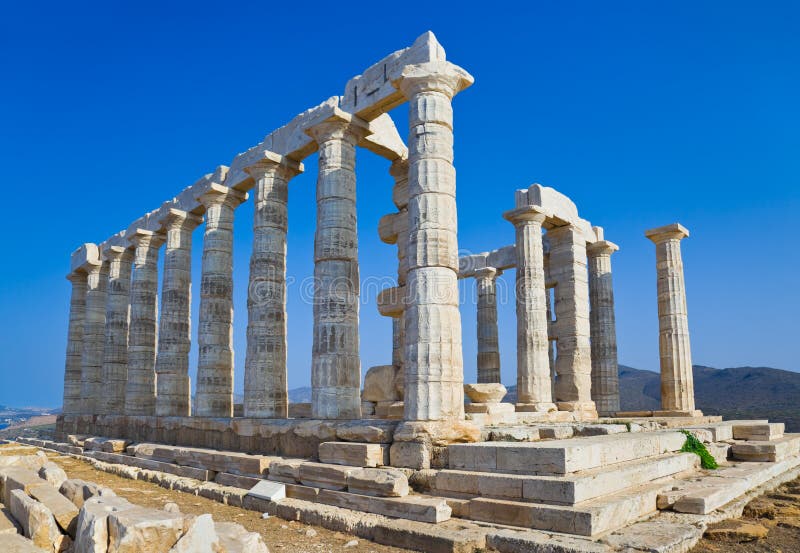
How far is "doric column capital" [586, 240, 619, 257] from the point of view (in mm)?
24641

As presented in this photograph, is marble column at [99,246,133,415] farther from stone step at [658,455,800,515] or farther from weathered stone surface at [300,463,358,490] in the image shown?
stone step at [658,455,800,515]

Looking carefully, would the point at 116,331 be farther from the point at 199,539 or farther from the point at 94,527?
the point at 199,539

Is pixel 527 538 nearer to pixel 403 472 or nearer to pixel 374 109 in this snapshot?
pixel 403 472

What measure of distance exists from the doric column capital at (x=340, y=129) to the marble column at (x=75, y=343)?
66.9 ft

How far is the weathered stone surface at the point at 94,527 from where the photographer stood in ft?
20.2

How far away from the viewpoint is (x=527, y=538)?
7766mm

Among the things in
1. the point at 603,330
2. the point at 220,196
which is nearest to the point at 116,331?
the point at 220,196

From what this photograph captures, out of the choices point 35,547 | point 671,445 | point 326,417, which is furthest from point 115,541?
point 671,445

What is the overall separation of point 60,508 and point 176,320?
49.8ft

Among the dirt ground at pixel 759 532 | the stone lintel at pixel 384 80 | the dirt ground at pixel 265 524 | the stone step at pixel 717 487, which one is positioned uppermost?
the stone lintel at pixel 384 80

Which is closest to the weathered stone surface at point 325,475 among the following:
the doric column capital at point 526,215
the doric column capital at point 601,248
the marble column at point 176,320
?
the marble column at point 176,320

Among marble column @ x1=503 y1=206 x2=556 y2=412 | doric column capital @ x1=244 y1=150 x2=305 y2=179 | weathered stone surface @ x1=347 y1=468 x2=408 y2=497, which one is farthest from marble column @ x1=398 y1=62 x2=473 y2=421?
marble column @ x1=503 y1=206 x2=556 y2=412

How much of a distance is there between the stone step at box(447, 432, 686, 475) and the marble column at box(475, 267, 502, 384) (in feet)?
51.5

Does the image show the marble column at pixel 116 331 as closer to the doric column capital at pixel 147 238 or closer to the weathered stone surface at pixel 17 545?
the doric column capital at pixel 147 238
